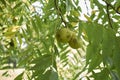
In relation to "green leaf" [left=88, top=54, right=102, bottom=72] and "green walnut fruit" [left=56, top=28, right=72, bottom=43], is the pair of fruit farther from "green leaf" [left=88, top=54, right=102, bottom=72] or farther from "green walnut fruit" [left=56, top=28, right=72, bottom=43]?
"green leaf" [left=88, top=54, right=102, bottom=72]

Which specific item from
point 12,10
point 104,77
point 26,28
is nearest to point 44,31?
point 26,28

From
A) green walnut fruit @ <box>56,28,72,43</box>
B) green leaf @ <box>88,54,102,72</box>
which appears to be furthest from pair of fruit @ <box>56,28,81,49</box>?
green leaf @ <box>88,54,102,72</box>

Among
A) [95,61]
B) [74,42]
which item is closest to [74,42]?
[74,42]

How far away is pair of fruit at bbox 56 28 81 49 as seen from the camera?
1356mm

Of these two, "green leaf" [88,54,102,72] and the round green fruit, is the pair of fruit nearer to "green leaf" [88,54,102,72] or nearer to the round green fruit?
the round green fruit

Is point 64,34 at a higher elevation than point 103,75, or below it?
higher

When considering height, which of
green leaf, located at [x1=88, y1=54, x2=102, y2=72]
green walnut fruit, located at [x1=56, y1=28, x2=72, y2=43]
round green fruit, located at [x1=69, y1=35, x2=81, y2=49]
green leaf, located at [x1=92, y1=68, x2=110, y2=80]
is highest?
green walnut fruit, located at [x1=56, y1=28, x2=72, y2=43]

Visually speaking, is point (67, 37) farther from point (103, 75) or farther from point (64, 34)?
point (103, 75)

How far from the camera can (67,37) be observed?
137cm

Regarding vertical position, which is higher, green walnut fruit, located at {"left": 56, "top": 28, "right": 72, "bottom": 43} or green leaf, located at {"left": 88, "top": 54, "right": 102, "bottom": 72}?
green walnut fruit, located at {"left": 56, "top": 28, "right": 72, "bottom": 43}

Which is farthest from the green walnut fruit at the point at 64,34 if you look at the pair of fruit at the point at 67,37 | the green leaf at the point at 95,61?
the green leaf at the point at 95,61

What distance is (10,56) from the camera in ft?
8.73

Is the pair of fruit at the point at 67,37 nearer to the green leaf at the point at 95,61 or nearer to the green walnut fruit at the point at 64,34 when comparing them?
the green walnut fruit at the point at 64,34

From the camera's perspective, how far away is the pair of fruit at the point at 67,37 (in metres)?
1.36
